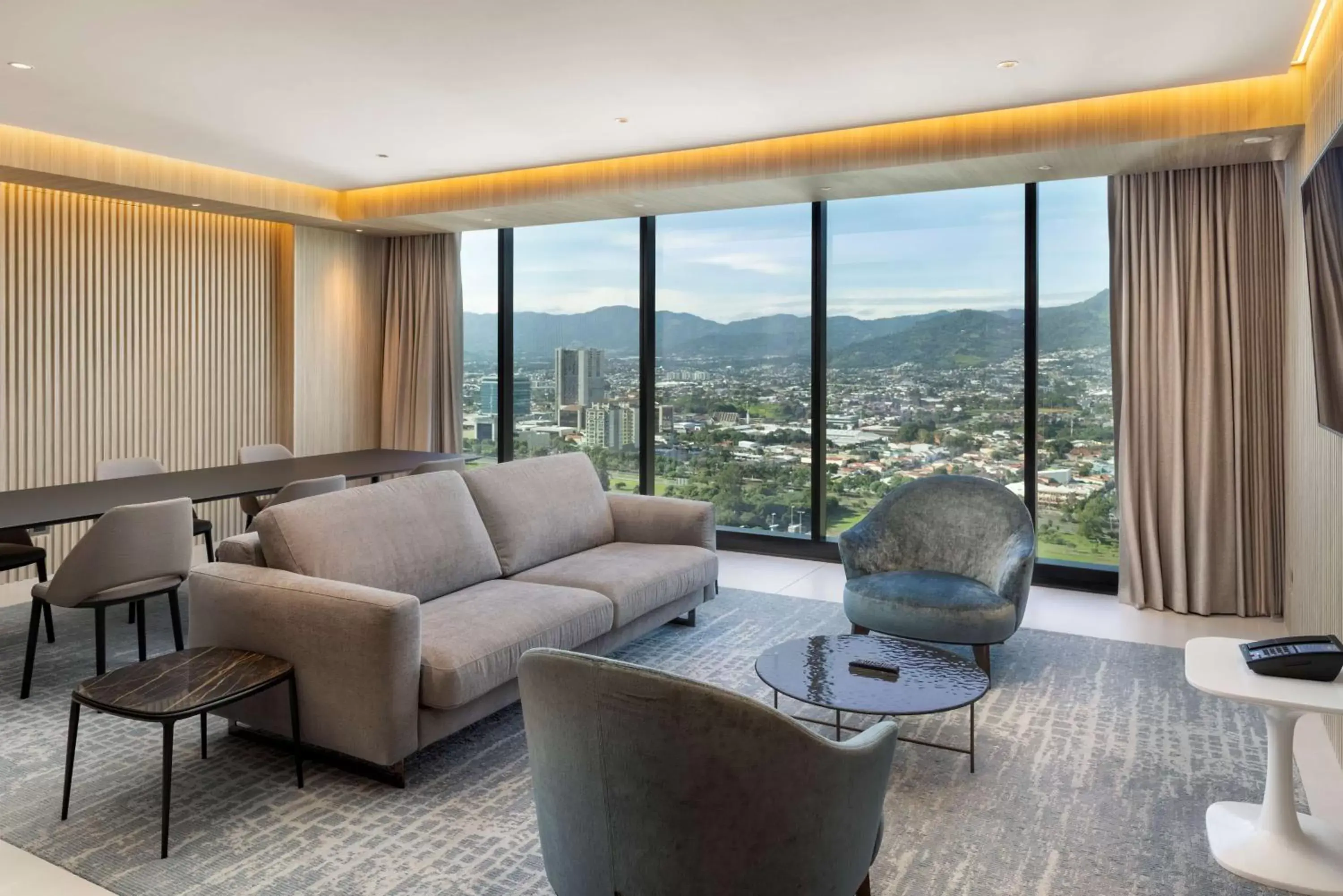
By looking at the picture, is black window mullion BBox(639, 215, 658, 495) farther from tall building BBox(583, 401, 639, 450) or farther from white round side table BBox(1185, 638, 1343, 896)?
white round side table BBox(1185, 638, 1343, 896)

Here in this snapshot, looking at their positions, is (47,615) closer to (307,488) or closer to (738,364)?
(307,488)

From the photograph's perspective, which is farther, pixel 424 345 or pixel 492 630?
pixel 424 345

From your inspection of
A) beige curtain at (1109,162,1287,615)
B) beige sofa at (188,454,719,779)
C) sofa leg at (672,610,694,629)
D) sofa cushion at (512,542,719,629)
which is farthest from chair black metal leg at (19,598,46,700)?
beige curtain at (1109,162,1287,615)

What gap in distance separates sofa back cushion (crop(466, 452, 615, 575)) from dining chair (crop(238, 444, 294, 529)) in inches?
78.0

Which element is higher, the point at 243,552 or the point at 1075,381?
the point at 1075,381

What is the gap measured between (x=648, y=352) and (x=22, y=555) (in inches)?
159

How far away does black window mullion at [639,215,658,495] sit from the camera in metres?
6.77

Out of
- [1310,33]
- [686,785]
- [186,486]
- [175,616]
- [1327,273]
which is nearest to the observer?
[686,785]

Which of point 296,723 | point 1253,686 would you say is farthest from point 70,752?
point 1253,686

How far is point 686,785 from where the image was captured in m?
1.62

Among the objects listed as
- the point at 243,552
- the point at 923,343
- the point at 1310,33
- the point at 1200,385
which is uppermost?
the point at 1310,33

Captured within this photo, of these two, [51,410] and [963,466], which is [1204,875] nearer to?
[963,466]

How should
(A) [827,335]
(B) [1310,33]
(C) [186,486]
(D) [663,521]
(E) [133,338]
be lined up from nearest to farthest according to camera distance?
1. (B) [1310,33]
2. (C) [186,486]
3. (D) [663,521]
4. (E) [133,338]
5. (A) [827,335]

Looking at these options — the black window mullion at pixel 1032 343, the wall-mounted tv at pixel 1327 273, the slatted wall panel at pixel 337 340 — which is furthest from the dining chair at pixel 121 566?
the black window mullion at pixel 1032 343
